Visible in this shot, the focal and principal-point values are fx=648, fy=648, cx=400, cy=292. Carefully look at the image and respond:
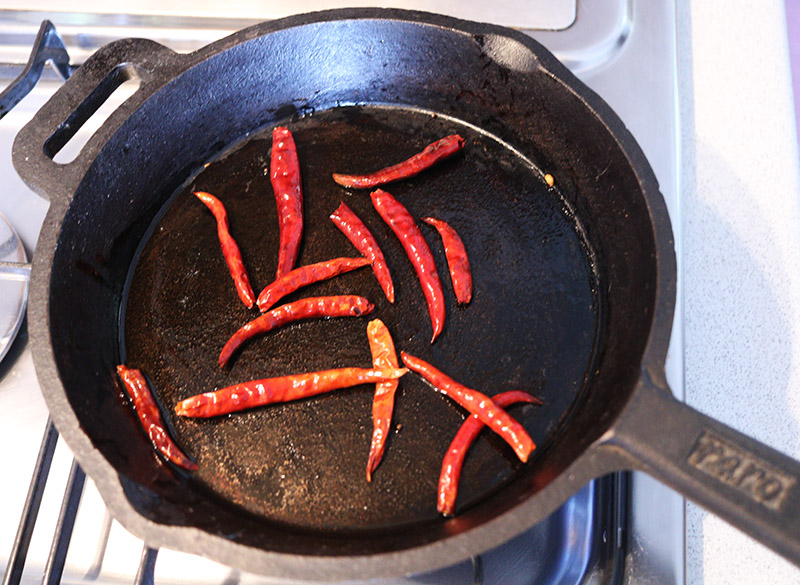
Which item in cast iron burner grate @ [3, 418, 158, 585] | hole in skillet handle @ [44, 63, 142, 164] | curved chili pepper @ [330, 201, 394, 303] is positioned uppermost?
hole in skillet handle @ [44, 63, 142, 164]

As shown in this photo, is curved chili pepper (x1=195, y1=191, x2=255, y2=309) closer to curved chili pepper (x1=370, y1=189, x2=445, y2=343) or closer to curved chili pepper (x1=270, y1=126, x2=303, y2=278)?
curved chili pepper (x1=270, y1=126, x2=303, y2=278)

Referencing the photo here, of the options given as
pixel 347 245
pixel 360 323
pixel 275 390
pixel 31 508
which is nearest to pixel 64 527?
pixel 31 508

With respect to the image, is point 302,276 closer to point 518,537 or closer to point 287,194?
point 287,194

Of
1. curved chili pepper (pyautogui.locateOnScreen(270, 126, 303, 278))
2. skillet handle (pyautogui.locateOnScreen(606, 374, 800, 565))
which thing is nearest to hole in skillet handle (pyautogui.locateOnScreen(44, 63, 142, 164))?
curved chili pepper (pyautogui.locateOnScreen(270, 126, 303, 278))

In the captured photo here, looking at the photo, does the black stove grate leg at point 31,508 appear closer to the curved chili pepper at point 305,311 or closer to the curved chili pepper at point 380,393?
the curved chili pepper at point 305,311

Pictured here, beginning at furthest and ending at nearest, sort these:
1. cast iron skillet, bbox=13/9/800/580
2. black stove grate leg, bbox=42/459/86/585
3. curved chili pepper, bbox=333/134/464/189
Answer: curved chili pepper, bbox=333/134/464/189, black stove grate leg, bbox=42/459/86/585, cast iron skillet, bbox=13/9/800/580

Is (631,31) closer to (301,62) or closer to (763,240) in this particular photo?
(763,240)

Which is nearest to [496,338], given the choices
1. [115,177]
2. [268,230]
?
[268,230]
